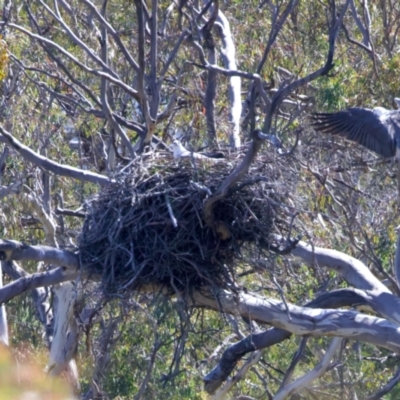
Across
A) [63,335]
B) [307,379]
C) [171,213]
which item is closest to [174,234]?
[171,213]

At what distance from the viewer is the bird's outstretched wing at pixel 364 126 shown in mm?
6383

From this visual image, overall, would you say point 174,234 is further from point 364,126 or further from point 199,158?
point 364,126

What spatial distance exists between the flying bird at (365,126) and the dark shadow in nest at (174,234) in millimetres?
2324

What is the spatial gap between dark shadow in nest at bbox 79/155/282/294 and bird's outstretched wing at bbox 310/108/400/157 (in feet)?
7.61

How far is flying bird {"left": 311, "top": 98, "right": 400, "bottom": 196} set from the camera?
251 inches

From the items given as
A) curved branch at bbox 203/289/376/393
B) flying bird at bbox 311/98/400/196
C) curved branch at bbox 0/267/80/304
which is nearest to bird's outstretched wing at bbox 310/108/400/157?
flying bird at bbox 311/98/400/196

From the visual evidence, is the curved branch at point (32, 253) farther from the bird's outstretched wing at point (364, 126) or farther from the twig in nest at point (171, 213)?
the bird's outstretched wing at point (364, 126)

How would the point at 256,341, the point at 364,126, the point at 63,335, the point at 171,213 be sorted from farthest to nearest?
the point at 63,335, the point at 364,126, the point at 256,341, the point at 171,213

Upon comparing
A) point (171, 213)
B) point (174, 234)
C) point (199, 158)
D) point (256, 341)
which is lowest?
point (256, 341)

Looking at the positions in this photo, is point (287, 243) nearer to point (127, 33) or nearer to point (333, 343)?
point (333, 343)

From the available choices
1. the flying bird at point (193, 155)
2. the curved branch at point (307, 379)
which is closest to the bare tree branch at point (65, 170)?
the flying bird at point (193, 155)

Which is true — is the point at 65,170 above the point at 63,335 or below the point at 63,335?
above

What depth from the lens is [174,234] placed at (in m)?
4.18

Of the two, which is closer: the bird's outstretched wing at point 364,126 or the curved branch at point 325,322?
the curved branch at point 325,322
